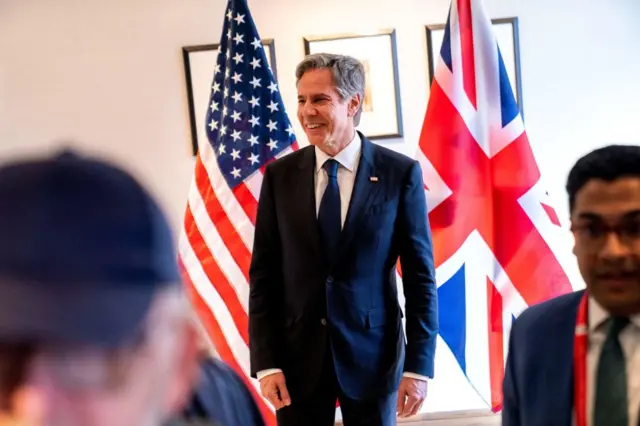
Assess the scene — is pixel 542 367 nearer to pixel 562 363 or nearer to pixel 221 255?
pixel 562 363

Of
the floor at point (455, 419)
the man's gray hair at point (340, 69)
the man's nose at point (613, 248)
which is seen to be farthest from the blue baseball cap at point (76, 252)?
the floor at point (455, 419)

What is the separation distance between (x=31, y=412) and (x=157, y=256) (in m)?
0.10

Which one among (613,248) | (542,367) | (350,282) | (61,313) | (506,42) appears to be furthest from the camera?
(506,42)

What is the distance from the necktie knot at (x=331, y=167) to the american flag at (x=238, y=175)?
0.58 metres

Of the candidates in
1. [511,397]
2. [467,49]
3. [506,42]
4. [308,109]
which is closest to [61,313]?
[511,397]

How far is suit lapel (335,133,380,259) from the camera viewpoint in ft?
5.30

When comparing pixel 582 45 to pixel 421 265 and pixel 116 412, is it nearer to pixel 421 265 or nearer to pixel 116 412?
pixel 421 265

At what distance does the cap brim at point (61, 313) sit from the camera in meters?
0.30

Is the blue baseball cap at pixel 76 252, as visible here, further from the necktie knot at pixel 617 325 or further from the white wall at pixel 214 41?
the white wall at pixel 214 41

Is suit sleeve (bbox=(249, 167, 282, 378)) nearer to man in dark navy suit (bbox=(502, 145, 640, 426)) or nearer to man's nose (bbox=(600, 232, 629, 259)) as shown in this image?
man in dark navy suit (bbox=(502, 145, 640, 426))

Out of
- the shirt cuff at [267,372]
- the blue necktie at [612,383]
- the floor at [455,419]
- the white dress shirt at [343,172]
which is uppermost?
the white dress shirt at [343,172]

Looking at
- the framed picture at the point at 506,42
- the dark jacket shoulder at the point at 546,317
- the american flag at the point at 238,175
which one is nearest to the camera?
the dark jacket shoulder at the point at 546,317

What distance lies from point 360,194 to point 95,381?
135 centimetres

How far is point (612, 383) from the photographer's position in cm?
85
